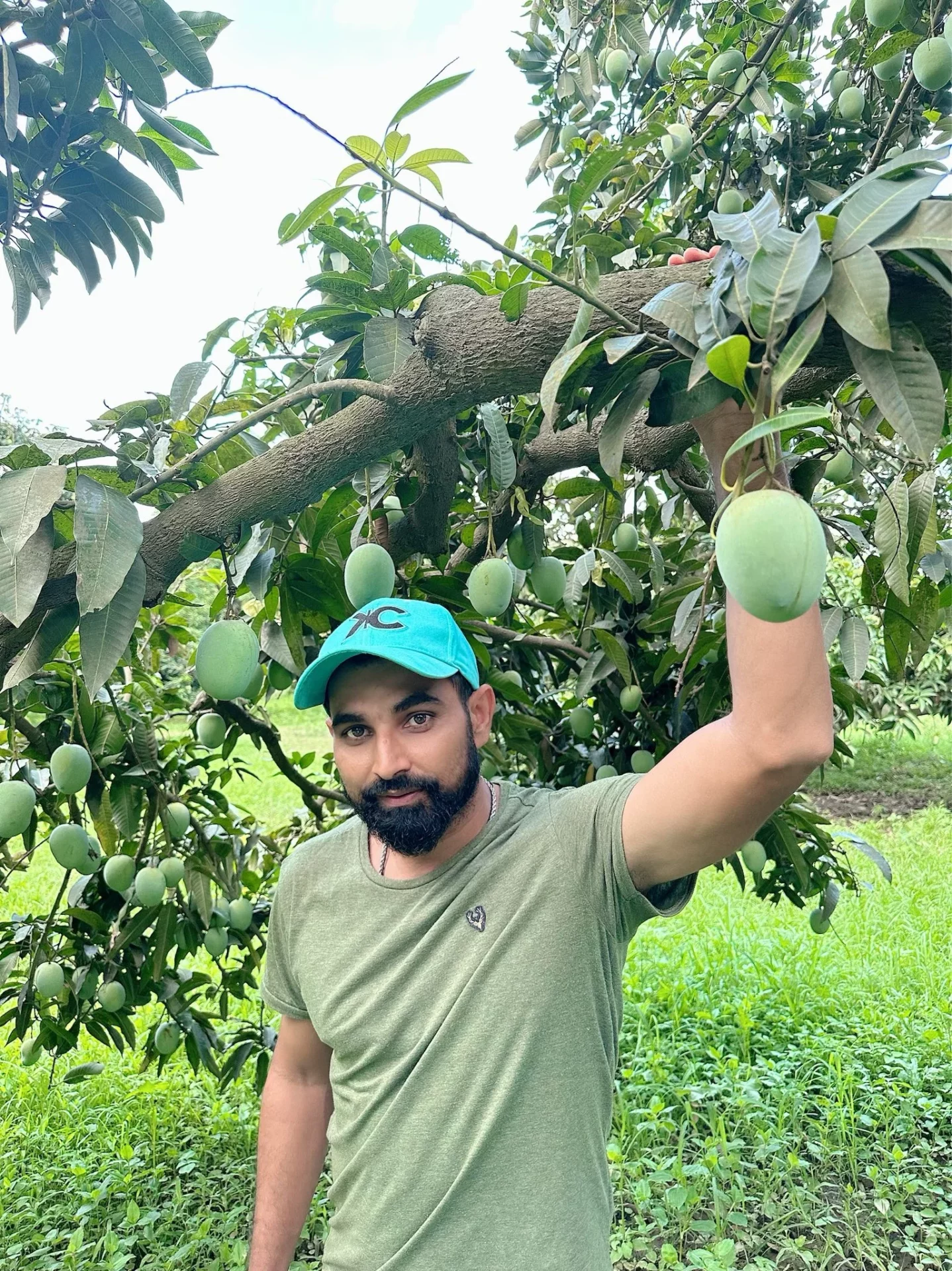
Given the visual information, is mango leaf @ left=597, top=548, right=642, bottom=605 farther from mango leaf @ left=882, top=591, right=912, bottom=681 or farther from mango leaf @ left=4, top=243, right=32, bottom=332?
mango leaf @ left=4, top=243, right=32, bottom=332

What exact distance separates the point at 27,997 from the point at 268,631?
110cm

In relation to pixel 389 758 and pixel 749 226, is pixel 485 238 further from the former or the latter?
pixel 389 758

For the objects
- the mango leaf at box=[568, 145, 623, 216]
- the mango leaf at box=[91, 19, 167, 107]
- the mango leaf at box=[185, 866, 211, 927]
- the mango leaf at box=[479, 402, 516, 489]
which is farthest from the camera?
the mango leaf at box=[185, 866, 211, 927]

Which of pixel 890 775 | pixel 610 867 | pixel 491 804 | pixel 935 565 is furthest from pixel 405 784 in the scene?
pixel 890 775

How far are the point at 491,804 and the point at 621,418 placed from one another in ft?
2.00

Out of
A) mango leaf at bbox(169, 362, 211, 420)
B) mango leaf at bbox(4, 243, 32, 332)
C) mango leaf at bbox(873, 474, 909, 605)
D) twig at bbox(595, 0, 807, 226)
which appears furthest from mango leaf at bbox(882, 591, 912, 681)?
mango leaf at bbox(4, 243, 32, 332)

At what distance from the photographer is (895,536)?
3.92 feet

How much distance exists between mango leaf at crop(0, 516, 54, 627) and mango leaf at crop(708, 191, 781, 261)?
70 centimetres

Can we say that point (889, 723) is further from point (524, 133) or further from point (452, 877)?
point (452, 877)

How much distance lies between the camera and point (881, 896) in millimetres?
4793

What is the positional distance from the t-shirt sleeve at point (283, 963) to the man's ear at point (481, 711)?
1.06 ft

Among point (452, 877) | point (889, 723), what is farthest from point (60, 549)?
point (889, 723)

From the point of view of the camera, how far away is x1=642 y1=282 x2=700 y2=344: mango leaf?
78 cm

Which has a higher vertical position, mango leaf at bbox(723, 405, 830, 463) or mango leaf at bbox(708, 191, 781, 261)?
mango leaf at bbox(708, 191, 781, 261)
